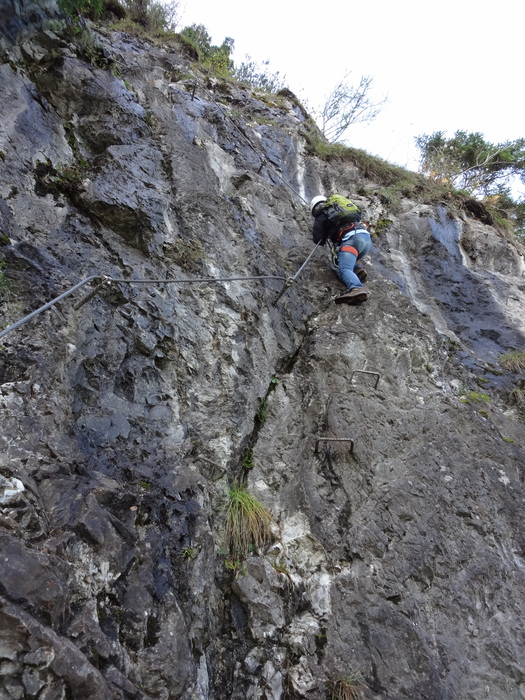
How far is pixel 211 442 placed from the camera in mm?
3938

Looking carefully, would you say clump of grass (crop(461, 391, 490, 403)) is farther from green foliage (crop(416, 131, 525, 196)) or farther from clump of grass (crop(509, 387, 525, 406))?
green foliage (crop(416, 131, 525, 196))

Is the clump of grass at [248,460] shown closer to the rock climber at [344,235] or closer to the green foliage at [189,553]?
the green foliage at [189,553]

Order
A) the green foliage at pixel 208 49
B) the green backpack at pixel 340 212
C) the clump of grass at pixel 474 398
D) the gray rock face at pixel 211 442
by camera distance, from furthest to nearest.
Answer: the green foliage at pixel 208 49 < the green backpack at pixel 340 212 < the clump of grass at pixel 474 398 < the gray rock face at pixel 211 442

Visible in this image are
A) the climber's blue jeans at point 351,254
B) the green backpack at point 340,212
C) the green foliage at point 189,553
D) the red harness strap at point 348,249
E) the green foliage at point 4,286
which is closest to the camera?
the green foliage at point 189,553

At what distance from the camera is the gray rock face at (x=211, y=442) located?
2.48m

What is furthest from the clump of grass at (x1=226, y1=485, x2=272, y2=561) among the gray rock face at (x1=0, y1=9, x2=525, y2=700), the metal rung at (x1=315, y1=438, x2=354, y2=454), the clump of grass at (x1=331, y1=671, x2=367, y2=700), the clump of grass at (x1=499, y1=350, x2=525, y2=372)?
the clump of grass at (x1=499, y1=350, x2=525, y2=372)

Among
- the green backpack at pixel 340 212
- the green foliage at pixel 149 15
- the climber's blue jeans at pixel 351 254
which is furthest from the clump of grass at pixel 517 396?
the green foliage at pixel 149 15

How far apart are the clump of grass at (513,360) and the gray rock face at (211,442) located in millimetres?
210

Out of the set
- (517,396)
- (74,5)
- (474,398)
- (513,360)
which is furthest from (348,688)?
(74,5)

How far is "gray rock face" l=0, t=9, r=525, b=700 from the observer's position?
8.13ft

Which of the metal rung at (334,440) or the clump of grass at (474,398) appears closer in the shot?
the metal rung at (334,440)

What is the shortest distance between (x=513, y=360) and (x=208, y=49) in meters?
12.1

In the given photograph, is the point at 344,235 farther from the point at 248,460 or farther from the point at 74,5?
the point at 74,5

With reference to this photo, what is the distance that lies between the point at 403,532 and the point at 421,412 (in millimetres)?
1450
